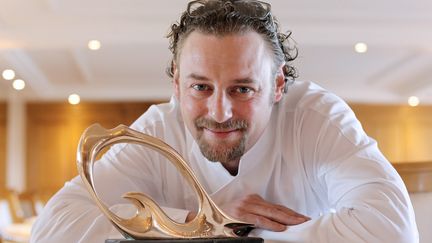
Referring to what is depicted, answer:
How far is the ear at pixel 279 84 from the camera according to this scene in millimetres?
1264

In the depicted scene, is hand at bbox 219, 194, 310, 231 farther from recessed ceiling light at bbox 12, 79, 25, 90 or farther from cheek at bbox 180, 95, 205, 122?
recessed ceiling light at bbox 12, 79, 25, 90

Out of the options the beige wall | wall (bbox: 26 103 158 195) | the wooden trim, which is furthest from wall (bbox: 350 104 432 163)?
Answer: the wooden trim

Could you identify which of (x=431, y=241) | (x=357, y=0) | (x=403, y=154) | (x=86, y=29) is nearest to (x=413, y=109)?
(x=403, y=154)

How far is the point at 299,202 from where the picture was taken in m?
1.35

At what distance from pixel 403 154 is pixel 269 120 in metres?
9.59

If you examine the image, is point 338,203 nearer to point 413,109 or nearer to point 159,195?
point 159,195

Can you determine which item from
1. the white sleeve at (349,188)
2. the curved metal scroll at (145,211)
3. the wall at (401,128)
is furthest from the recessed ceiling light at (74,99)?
the curved metal scroll at (145,211)

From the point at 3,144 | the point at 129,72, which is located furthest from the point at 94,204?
the point at 3,144

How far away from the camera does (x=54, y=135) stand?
1028cm

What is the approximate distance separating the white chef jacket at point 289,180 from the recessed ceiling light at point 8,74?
22.5 ft

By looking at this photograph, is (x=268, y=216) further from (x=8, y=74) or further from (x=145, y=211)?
(x=8, y=74)

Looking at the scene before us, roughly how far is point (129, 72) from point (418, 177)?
7.52 metres

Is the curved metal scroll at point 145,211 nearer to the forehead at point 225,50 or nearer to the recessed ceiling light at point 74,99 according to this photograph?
the forehead at point 225,50

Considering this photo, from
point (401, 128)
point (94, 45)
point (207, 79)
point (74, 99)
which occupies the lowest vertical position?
point (401, 128)
